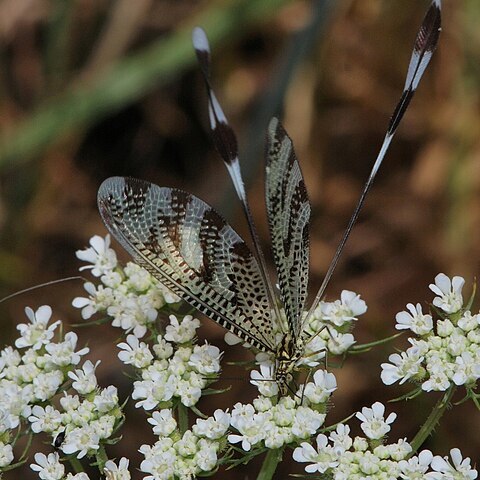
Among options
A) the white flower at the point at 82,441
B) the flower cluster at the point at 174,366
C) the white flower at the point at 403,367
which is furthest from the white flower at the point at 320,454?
the white flower at the point at 82,441

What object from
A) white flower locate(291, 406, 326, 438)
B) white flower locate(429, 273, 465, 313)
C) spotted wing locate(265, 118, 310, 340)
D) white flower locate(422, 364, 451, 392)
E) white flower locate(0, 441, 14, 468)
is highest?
spotted wing locate(265, 118, 310, 340)

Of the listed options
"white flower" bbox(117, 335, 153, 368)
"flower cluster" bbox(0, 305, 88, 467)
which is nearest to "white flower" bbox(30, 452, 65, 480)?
"flower cluster" bbox(0, 305, 88, 467)

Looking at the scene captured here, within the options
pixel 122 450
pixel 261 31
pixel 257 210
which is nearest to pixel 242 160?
pixel 257 210

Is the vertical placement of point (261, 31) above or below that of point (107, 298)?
above

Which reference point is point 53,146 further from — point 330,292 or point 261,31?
point 330,292

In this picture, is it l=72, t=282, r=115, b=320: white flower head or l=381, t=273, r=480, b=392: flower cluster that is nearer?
l=381, t=273, r=480, b=392: flower cluster

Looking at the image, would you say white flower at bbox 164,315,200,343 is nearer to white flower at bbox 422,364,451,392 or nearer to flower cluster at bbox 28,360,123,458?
flower cluster at bbox 28,360,123,458

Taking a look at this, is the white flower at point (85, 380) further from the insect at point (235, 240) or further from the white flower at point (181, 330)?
the insect at point (235, 240)
